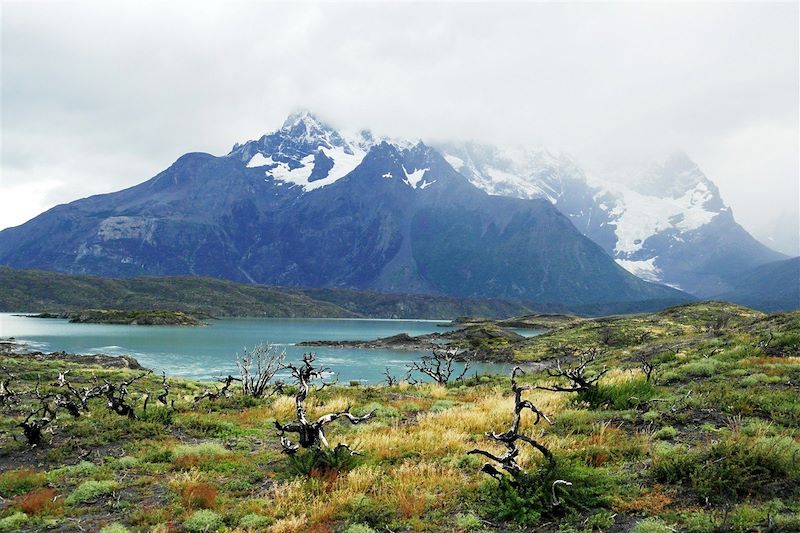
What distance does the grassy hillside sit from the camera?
10859mm

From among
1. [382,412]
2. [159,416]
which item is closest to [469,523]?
[382,412]

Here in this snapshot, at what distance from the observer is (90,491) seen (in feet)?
43.9

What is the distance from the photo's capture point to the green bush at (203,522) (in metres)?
11.0

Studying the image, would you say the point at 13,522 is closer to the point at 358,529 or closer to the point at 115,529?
the point at 115,529

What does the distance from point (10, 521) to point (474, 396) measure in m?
21.5

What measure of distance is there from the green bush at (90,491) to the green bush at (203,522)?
150 inches

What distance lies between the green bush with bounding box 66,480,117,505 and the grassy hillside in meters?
0.04

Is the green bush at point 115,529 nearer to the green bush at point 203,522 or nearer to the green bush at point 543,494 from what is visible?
the green bush at point 203,522

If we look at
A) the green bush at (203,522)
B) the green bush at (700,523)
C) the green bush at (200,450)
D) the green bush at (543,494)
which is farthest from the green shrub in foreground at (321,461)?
the green bush at (700,523)

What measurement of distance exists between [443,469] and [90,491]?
9.22 meters

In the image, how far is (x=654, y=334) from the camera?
367 feet

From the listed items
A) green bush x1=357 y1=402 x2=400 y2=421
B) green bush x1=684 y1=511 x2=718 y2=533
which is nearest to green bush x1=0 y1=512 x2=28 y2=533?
green bush x1=357 y1=402 x2=400 y2=421

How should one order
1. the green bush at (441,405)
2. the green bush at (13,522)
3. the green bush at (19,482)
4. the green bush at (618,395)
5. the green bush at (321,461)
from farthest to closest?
the green bush at (441,405) < the green bush at (618,395) < the green bush at (321,461) < the green bush at (19,482) < the green bush at (13,522)

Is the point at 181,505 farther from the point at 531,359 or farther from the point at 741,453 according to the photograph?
the point at 531,359
